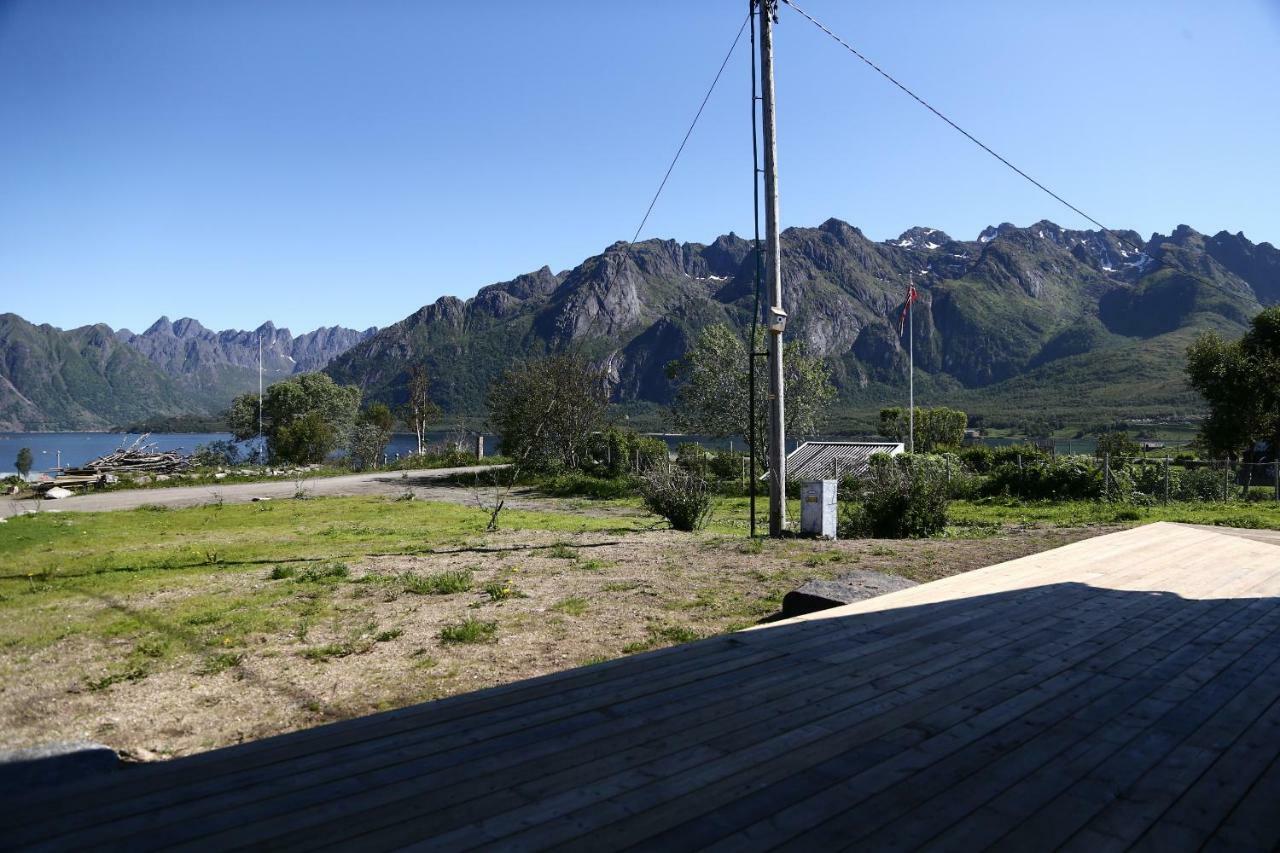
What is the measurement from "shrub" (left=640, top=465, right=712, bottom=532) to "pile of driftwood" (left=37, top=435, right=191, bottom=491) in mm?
18664

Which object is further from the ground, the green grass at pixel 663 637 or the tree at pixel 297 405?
the tree at pixel 297 405

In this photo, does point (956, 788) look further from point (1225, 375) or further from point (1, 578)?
point (1225, 375)

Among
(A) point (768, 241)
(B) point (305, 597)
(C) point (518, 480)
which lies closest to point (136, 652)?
(B) point (305, 597)

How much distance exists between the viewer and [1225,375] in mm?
33312

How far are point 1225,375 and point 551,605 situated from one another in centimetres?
3727

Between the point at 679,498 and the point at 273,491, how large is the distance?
15.3 m

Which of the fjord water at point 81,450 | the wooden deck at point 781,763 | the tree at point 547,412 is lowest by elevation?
the fjord water at point 81,450

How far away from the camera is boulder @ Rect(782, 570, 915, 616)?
19.7 feet

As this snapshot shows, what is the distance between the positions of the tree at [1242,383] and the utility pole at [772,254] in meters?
31.3

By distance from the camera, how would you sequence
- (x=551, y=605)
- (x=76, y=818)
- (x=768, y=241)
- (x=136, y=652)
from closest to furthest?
(x=76, y=818) → (x=136, y=652) → (x=551, y=605) → (x=768, y=241)

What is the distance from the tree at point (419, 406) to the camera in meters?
46.7

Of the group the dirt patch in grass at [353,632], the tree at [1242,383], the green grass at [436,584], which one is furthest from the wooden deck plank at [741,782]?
the tree at [1242,383]

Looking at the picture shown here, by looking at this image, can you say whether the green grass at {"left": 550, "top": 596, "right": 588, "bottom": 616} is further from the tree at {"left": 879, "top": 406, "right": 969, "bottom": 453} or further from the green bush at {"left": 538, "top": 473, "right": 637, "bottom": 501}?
the tree at {"left": 879, "top": 406, "right": 969, "bottom": 453}

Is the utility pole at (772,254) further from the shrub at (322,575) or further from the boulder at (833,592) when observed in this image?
the shrub at (322,575)
